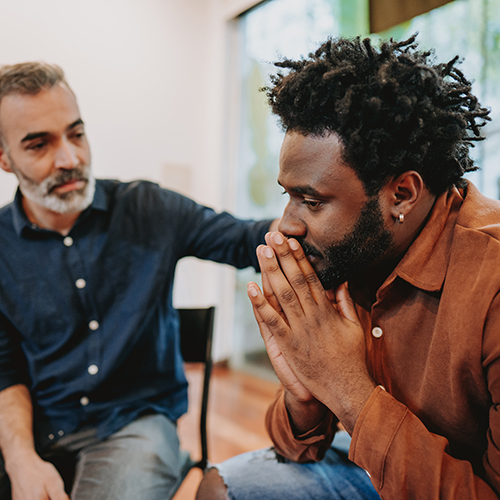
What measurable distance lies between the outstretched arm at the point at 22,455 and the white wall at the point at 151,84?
5.34 feet

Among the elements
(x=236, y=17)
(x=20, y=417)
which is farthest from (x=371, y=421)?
(x=236, y=17)

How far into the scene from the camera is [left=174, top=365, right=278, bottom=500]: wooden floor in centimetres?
215

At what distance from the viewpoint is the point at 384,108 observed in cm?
77

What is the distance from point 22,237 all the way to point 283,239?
3.08 ft

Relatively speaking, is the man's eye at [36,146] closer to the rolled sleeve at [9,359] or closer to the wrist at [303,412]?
the rolled sleeve at [9,359]

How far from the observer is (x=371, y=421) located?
72 centimetres

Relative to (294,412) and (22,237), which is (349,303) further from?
(22,237)

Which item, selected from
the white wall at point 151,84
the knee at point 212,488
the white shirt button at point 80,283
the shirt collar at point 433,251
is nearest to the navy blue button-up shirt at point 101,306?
the white shirt button at point 80,283

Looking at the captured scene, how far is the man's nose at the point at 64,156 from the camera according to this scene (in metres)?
1.26

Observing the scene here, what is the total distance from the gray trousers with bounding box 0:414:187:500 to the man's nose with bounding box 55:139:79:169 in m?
0.83

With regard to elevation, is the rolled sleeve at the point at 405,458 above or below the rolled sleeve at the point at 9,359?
above

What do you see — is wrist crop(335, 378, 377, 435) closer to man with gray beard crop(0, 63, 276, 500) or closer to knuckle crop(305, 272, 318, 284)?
knuckle crop(305, 272, 318, 284)

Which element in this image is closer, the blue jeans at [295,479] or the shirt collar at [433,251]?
the shirt collar at [433,251]

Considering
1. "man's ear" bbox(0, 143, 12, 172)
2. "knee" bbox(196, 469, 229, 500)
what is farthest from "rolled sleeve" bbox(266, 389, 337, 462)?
"man's ear" bbox(0, 143, 12, 172)
